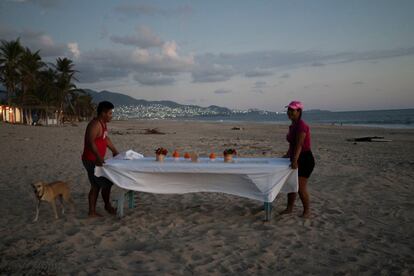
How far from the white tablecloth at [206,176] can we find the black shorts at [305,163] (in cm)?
16

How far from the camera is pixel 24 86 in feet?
127

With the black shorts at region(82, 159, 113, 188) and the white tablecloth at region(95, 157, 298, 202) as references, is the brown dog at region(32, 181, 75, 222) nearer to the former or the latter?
the black shorts at region(82, 159, 113, 188)

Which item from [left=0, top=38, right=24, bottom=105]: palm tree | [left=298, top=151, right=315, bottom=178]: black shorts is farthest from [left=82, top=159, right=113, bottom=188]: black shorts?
[left=0, top=38, right=24, bottom=105]: palm tree

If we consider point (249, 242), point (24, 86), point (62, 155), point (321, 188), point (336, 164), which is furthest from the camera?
point (24, 86)

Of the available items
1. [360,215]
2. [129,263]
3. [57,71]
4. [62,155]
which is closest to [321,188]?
[360,215]

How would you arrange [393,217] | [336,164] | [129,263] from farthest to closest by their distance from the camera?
[336,164] → [393,217] → [129,263]

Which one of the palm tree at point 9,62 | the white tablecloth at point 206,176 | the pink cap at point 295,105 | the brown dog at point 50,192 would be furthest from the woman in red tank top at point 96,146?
the palm tree at point 9,62

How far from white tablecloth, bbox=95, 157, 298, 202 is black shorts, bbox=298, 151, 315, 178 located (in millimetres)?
157

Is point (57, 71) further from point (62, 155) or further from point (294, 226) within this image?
point (294, 226)


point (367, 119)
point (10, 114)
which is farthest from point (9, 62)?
point (367, 119)

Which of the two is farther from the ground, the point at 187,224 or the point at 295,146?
the point at 295,146

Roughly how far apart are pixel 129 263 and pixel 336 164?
26.2 ft

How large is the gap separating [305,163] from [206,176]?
4.78ft

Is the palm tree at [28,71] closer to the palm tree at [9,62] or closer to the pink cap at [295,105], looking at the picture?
the palm tree at [9,62]
